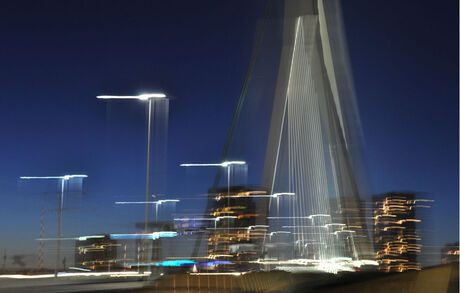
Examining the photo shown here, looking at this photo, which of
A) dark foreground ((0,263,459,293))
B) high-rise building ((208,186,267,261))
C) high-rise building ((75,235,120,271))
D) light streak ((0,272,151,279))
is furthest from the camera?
high-rise building ((208,186,267,261))

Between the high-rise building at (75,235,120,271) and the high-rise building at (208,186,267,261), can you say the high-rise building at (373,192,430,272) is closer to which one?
the high-rise building at (208,186,267,261)

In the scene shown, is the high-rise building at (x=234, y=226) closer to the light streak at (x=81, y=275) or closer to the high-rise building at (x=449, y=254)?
the light streak at (x=81, y=275)

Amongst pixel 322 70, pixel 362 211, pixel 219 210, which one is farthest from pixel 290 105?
pixel 219 210

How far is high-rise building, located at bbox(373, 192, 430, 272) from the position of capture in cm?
1705

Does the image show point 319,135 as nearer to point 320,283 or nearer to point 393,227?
point 393,227

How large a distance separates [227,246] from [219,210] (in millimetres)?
5527

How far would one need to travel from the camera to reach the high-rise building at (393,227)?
1705 centimetres

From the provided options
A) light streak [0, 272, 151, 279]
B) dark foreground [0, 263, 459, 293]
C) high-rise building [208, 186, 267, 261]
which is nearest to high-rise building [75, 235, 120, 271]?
light streak [0, 272, 151, 279]

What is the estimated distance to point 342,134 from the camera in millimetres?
16500

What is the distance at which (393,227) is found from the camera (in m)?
18.5

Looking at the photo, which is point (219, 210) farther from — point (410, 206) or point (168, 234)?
point (168, 234)

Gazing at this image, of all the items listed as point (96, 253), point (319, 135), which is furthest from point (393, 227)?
point (96, 253)

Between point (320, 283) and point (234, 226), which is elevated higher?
point (234, 226)

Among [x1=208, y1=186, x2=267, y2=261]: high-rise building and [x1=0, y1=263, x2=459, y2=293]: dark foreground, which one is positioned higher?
[x1=208, y1=186, x2=267, y2=261]: high-rise building
